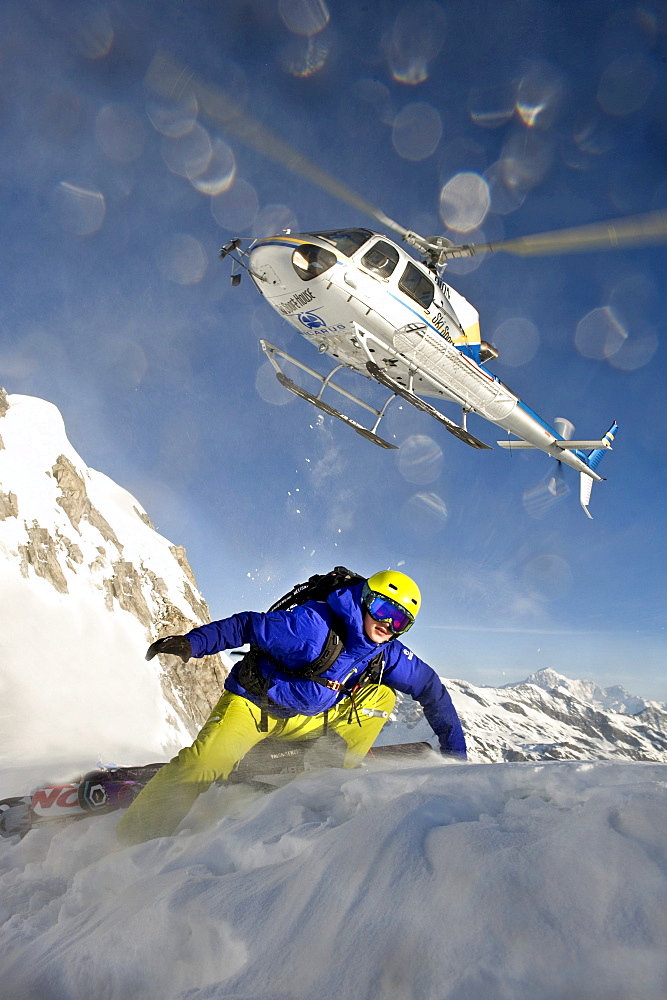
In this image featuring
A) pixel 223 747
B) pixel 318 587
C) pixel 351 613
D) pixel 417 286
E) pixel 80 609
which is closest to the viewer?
pixel 223 747

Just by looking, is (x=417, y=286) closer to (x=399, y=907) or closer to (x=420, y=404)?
(x=420, y=404)

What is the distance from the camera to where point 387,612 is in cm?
352

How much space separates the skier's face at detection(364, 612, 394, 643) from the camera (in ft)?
11.6

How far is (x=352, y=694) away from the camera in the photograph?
386 centimetres

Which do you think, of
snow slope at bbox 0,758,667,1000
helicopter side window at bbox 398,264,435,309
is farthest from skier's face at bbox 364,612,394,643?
helicopter side window at bbox 398,264,435,309

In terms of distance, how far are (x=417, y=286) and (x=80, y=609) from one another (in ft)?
91.6

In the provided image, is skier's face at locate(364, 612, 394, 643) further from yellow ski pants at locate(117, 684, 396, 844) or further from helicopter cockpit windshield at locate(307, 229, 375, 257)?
helicopter cockpit windshield at locate(307, 229, 375, 257)

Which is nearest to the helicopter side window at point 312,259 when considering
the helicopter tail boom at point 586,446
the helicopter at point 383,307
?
the helicopter at point 383,307

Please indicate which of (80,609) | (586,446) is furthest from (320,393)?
(80,609)

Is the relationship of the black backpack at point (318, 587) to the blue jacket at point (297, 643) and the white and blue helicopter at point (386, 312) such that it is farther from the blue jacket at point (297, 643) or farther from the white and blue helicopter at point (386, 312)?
the white and blue helicopter at point (386, 312)

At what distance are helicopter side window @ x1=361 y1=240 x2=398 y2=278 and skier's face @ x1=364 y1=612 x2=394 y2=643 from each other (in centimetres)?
904

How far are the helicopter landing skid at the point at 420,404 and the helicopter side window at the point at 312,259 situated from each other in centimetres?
224

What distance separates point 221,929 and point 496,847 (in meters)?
0.79

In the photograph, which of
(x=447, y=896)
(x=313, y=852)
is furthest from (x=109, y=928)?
(x=447, y=896)
